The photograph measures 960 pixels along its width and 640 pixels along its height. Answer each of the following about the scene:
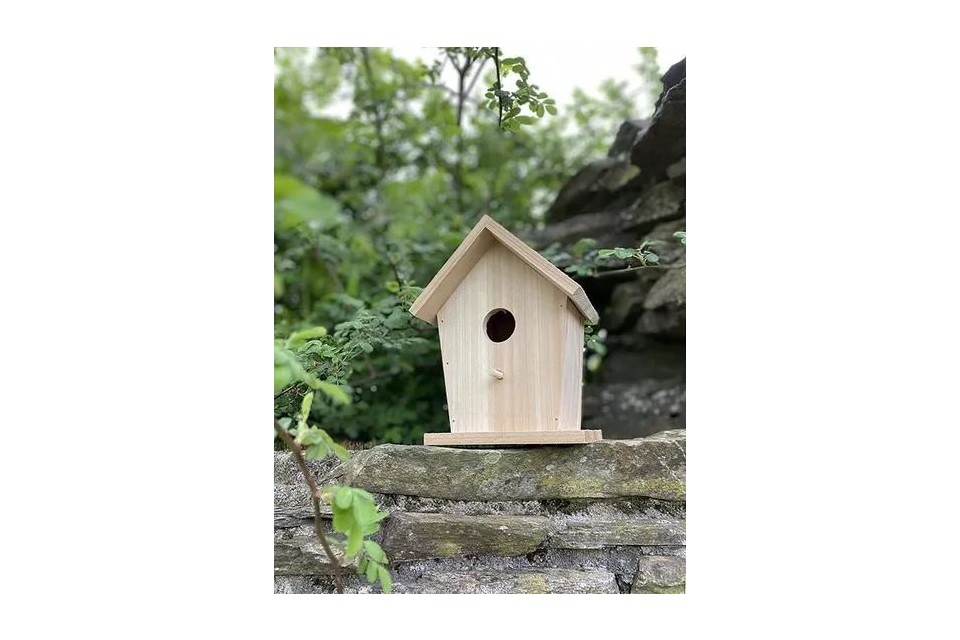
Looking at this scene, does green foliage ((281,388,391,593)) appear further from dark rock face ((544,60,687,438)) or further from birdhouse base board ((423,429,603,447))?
dark rock face ((544,60,687,438))

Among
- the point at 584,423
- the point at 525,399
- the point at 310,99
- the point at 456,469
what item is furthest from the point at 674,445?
the point at 310,99

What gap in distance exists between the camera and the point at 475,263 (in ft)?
9.00

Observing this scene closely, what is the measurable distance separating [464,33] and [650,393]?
2580 millimetres

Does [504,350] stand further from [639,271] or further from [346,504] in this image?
[639,271]

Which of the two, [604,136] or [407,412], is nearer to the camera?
[407,412]

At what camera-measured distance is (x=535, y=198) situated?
17.1ft

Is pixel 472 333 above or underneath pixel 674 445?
above

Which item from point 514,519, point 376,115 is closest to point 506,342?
point 514,519

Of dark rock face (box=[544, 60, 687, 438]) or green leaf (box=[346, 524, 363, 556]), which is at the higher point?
dark rock face (box=[544, 60, 687, 438])

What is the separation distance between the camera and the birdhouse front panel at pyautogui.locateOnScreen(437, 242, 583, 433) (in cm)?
261

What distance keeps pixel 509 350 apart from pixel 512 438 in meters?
0.26

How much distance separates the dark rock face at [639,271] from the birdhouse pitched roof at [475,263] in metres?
0.95

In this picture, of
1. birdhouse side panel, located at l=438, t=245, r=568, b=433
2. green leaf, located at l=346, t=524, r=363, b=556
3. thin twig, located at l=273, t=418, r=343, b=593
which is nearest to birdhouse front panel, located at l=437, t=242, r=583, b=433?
birdhouse side panel, located at l=438, t=245, r=568, b=433

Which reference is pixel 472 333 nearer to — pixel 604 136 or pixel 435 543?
pixel 435 543
